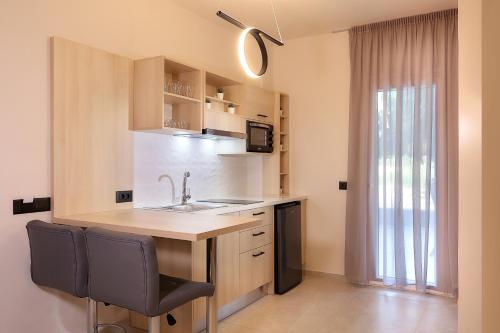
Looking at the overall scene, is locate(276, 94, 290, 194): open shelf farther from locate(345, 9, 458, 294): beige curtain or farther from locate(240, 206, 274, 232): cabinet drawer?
locate(240, 206, 274, 232): cabinet drawer

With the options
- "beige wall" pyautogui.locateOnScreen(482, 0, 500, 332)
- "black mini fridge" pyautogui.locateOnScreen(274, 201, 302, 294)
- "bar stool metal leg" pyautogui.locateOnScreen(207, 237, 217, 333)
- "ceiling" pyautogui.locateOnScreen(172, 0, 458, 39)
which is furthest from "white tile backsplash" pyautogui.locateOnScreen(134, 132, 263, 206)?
"beige wall" pyautogui.locateOnScreen(482, 0, 500, 332)

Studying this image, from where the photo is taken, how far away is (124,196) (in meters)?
2.95

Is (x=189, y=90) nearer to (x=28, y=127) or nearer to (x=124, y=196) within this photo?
(x=124, y=196)

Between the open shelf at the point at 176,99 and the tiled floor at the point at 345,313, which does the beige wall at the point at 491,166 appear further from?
the open shelf at the point at 176,99

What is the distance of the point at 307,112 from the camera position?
4.53 meters

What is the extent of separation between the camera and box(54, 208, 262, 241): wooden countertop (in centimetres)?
201

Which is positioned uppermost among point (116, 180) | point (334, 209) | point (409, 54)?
point (409, 54)

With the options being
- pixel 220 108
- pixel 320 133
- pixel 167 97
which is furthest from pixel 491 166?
pixel 320 133

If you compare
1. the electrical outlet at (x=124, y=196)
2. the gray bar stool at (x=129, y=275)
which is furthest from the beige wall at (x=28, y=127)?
the gray bar stool at (x=129, y=275)

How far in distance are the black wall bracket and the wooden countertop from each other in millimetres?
103

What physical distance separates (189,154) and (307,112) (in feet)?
5.35

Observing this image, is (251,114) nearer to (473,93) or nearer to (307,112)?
(307,112)

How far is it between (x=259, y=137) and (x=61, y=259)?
239cm

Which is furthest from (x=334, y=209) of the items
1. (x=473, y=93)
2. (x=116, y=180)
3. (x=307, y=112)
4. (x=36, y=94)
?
(x=36, y=94)
